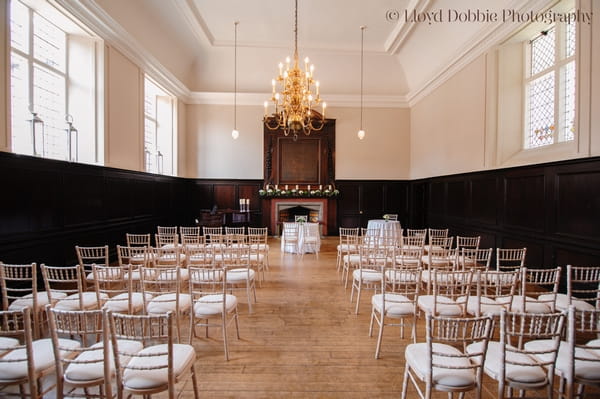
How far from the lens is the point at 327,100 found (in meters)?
11.7

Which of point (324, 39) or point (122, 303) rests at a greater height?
point (324, 39)

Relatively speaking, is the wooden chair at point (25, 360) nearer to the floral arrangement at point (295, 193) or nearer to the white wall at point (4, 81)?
the white wall at point (4, 81)

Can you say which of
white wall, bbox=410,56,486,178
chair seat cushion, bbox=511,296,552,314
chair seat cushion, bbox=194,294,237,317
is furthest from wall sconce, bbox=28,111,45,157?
white wall, bbox=410,56,486,178

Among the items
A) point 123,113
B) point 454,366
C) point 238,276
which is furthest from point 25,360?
point 123,113

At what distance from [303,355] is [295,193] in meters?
8.23

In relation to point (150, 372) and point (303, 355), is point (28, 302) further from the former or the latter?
point (303, 355)

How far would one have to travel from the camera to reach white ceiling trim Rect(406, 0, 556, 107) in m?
5.65

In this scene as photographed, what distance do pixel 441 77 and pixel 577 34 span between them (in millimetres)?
4580

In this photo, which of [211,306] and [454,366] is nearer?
[454,366]

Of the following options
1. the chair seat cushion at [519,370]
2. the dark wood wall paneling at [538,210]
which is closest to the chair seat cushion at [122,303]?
the chair seat cushion at [519,370]

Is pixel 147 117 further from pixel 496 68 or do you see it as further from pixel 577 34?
pixel 577 34

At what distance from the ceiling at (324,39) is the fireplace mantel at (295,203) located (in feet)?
13.6

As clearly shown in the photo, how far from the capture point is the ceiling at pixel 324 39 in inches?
285

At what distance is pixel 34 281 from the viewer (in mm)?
2811
